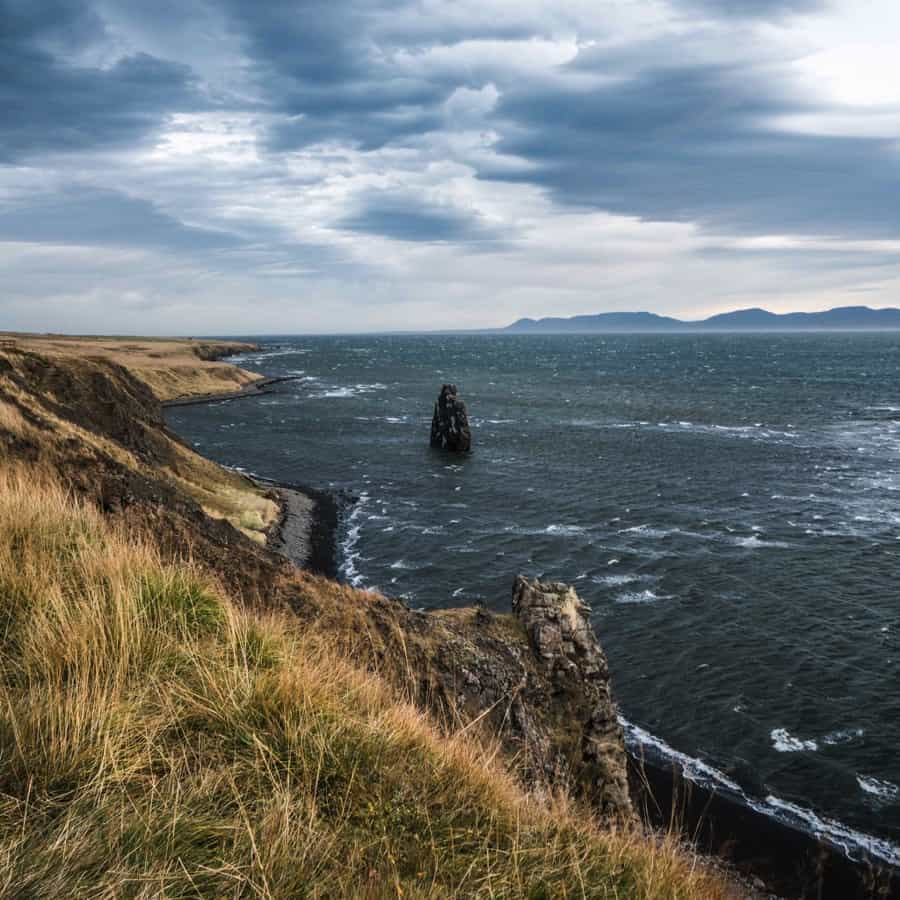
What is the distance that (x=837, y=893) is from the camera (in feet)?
53.9

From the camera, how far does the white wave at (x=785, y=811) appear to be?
17.5 metres

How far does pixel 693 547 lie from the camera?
1564 inches

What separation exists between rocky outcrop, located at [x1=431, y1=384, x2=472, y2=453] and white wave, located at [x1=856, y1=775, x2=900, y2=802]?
50668 millimetres

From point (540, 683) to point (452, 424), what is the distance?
5535 cm

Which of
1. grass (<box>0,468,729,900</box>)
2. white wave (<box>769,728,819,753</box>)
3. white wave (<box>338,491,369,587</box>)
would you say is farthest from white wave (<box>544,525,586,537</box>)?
grass (<box>0,468,729,900</box>)

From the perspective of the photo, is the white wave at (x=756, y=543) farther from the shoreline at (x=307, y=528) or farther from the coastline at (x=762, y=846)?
the shoreline at (x=307, y=528)

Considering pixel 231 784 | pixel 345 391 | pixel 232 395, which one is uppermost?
pixel 231 784

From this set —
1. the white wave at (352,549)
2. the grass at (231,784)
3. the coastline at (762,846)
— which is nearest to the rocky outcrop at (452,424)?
the white wave at (352,549)

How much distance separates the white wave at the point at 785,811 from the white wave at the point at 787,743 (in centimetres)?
251

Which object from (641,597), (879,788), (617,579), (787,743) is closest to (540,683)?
(787,743)

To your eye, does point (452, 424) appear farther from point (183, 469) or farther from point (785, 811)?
point (785, 811)

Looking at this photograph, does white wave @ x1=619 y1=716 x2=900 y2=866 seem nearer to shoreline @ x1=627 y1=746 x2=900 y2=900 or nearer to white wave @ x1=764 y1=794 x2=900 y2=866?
white wave @ x1=764 y1=794 x2=900 y2=866

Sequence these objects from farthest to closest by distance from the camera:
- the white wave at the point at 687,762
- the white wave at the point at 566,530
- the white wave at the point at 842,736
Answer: the white wave at the point at 566,530
the white wave at the point at 842,736
the white wave at the point at 687,762

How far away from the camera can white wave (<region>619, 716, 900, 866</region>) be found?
57.3ft
